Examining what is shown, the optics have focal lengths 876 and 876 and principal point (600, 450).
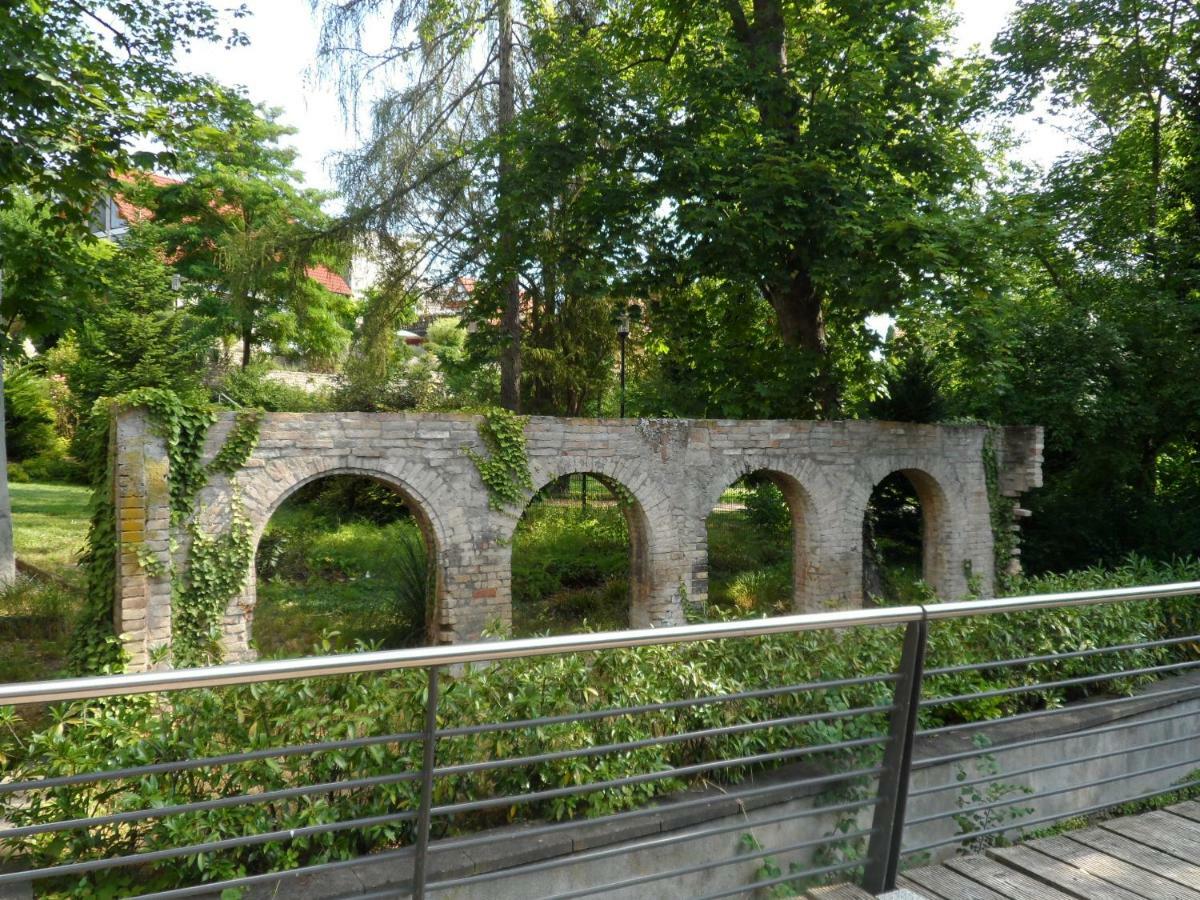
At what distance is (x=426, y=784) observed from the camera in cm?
219

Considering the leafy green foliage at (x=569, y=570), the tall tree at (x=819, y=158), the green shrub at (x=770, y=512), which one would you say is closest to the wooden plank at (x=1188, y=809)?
→ the leafy green foliage at (x=569, y=570)

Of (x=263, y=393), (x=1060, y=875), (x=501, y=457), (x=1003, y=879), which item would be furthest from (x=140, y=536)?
(x=263, y=393)

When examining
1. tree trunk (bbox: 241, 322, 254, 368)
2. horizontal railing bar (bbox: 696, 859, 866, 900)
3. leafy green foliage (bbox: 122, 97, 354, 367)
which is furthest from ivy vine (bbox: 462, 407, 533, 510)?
tree trunk (bbox: 241, 322, 254, 368)

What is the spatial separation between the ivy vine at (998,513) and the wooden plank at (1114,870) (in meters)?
10.4

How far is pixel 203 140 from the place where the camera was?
10125 millimetres

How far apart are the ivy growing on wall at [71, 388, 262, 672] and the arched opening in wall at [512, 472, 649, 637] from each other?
3354mm

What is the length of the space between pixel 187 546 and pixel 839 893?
6.52 meters

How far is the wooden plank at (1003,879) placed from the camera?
2.83m

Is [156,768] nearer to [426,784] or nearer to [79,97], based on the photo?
[426,784]

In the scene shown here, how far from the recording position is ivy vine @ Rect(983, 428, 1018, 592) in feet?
41.9

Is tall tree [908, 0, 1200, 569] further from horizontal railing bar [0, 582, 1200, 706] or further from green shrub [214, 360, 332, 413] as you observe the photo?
green shrub [214, 360, 332, 413]

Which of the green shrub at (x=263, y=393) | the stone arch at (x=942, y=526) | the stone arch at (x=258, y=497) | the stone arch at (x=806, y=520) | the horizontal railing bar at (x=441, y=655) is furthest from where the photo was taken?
the green shrub at (x=263, y=393)

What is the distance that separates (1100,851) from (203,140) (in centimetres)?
1071

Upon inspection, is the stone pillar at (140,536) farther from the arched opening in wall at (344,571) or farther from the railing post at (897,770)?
the railing post at (897,770)
